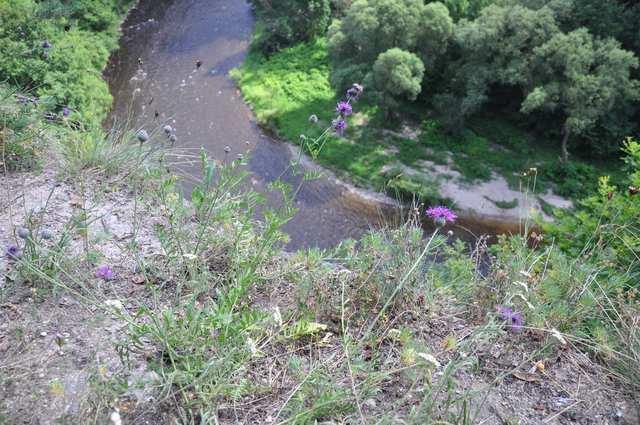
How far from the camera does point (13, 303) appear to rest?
2.86m

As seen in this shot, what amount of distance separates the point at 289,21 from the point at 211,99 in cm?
407

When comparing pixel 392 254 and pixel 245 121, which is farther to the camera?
pixel 245 121

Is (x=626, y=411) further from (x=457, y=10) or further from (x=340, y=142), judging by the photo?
(x=457, y=10)

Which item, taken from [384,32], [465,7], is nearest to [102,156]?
[384,32]

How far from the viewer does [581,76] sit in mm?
12250

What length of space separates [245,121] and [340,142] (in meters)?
2.80

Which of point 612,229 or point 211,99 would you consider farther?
point 211,99

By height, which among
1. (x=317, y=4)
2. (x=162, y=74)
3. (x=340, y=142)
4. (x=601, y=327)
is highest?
(x=601, y=327)

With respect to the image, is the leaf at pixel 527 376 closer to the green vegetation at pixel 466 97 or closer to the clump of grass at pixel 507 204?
the green vegetation at pixel 466 97

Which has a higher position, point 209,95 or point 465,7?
point 465,7

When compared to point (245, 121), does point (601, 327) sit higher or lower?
higher

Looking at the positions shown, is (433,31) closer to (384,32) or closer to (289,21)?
(384,32)

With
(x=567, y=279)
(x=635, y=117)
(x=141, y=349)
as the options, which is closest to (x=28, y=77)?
(x=141, y=349)

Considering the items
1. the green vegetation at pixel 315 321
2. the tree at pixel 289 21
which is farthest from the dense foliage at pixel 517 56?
the green vegetation at pixel 315 321
